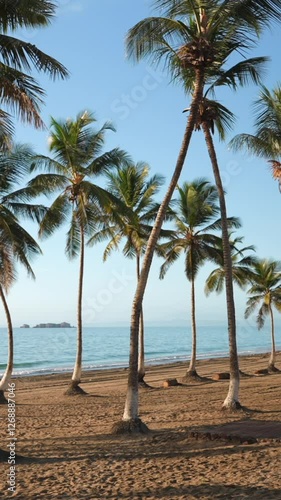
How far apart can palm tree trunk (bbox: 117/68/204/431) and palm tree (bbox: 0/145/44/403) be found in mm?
5672

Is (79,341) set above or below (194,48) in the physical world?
below

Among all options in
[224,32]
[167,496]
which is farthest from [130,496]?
[224,32]

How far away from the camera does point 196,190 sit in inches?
989

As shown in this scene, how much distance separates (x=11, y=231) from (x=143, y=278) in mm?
6585

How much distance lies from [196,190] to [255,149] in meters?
7.49

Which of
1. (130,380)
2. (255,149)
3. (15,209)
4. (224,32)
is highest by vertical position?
(224,32)

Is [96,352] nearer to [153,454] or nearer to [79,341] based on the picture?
[79,341]

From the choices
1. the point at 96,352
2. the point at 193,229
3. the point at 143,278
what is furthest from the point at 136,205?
the point at 96,352

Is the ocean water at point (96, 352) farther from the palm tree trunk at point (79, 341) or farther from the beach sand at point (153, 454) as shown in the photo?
the beach sand at point (153, 454)

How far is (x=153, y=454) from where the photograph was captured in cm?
927

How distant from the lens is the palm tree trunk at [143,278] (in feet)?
36.6

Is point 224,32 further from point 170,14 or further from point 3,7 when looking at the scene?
point 3,7

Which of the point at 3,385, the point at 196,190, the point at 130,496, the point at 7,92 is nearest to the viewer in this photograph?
the point at 130,496

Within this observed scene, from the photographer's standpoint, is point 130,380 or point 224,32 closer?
point 130,380
